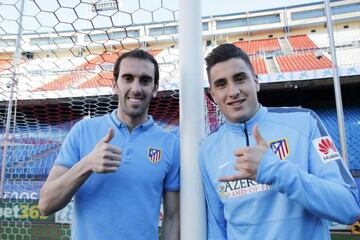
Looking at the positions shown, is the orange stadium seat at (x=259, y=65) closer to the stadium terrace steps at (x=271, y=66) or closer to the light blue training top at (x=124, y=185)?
the stadium terrace steps at (x=271, y=66)

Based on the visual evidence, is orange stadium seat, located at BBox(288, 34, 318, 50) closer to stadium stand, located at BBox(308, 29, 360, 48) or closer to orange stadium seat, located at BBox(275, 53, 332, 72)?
stadium stand, located at BBox(308, 29, 360, 48)

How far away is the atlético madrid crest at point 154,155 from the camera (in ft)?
3.27

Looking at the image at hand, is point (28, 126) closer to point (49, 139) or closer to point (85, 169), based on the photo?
point (49, 139)

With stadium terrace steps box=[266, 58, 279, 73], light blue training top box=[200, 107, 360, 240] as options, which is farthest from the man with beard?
stadium terrace steps box=[266, 58, 279, 73]

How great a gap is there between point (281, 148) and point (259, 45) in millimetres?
11133

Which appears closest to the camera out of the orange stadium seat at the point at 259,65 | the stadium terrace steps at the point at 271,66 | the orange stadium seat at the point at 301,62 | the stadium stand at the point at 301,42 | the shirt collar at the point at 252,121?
the shirt collar at the point at 252,121

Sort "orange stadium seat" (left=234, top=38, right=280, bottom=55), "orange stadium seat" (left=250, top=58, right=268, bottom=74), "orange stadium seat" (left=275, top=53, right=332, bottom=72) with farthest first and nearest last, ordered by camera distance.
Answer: "orange stadium seat" (left=234, top=38, right=280, bottom=55) < "orange stadium seat" (left=250, top=58, right=268, bottom=74) < "orange stadium seat" (left=275, top=53, right=332, bottom=72)

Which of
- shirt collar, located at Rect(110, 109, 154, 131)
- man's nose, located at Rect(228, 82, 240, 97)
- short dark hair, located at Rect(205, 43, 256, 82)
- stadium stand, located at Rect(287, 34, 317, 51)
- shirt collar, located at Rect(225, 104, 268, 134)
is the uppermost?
stadium stand, located at Rect(287, 34, 317, 51)

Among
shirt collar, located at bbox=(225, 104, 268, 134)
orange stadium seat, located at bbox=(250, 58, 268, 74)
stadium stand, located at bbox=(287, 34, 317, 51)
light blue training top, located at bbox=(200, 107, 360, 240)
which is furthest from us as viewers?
stadium stand, located at bbox=(287, 34, 317, 51)

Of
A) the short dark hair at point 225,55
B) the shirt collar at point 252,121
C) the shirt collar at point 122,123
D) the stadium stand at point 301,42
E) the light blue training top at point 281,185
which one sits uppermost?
the stadium stand at point 301,42

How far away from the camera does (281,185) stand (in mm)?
652

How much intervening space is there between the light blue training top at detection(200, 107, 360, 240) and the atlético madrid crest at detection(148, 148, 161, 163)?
19 cm

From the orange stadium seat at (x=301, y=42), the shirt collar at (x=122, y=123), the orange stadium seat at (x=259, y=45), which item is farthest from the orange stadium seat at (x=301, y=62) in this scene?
the shirt collar at (x=122, y=123)

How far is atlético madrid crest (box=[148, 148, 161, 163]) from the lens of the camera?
996 millimetres
